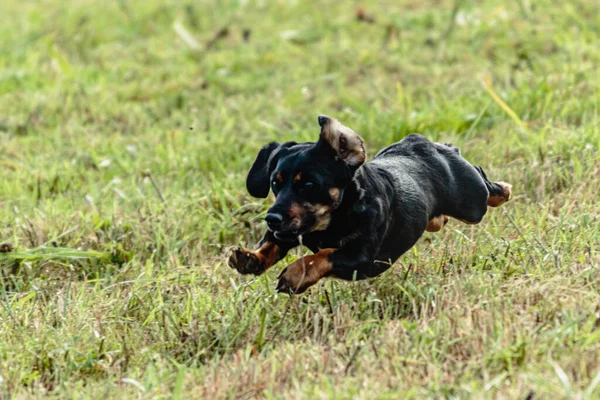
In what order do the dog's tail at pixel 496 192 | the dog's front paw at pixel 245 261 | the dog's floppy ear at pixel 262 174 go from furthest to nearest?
1. the dog's tail at pixel 496 192
2. the dog's floppy ear at pixel 262 174
3. the dog's front paw at pixel 245 261

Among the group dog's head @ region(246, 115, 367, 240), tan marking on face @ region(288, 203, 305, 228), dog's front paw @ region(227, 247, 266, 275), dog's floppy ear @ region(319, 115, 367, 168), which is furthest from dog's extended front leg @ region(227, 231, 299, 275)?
dog's floppy ear @ region(319, 115, 367, 168)

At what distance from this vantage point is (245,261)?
362 cm

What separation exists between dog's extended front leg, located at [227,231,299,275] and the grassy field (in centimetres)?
23

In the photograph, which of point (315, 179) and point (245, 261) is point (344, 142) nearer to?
point (315, 179)

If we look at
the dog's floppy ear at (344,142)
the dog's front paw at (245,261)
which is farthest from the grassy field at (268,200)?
the dog's floppy ear at (344,142)

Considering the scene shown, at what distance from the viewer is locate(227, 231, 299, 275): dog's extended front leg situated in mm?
3613

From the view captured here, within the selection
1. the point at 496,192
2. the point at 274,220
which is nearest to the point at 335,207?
the point at 274,220

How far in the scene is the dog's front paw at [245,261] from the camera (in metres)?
3.61

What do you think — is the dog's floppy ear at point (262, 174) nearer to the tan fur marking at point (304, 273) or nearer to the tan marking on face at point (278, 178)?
the tan marking on face at point (278, 178)

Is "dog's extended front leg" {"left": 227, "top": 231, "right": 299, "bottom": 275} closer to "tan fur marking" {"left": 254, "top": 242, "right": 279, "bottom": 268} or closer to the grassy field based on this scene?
"tan fur marking" {"left": 254, "top": 242, "right": 279, "bottom": 268}

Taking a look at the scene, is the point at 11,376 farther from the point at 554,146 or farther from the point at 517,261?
the point at 554,146

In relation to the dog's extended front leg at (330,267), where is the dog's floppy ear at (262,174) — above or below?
above

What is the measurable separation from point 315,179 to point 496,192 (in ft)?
4.30

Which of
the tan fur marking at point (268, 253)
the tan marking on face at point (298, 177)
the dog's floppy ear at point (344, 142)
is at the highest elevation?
the dog's floppy ear at point (344, 142)
